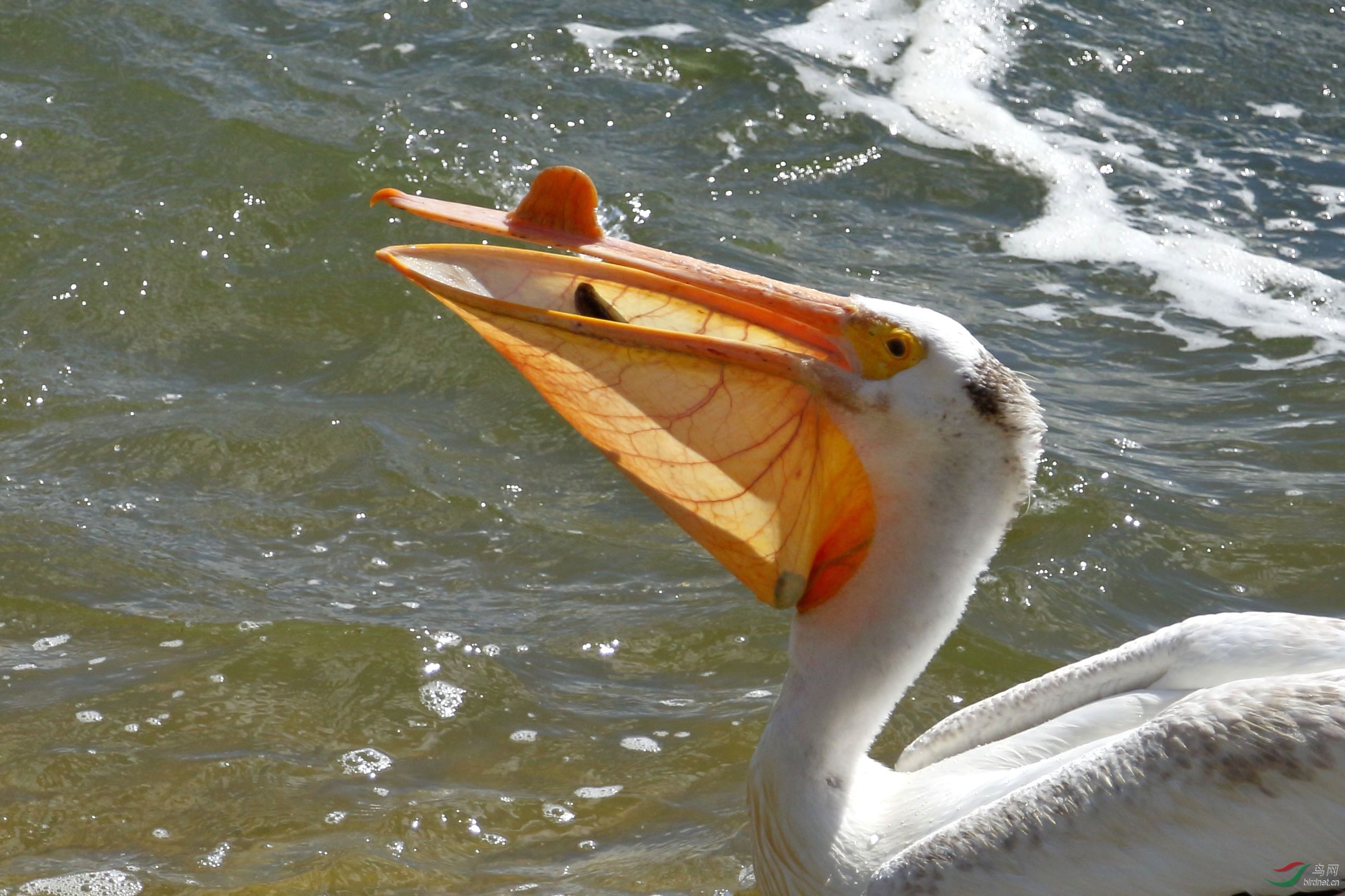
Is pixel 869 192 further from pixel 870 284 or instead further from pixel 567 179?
pixel 567 179

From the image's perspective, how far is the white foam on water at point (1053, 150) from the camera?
6719mm

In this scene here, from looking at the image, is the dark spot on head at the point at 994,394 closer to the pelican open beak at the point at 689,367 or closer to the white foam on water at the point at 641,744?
the pelican open beak at the point at 689,367

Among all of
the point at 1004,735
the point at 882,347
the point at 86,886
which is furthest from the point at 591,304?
the point at 86,886

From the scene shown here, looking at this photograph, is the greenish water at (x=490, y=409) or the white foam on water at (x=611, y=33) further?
the white foam on water at (x=611, y=33)

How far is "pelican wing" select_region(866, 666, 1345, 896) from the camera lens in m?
2.32

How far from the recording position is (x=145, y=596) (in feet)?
14.3

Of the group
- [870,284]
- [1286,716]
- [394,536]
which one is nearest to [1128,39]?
[870,284]

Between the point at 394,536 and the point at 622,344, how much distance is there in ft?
7.84

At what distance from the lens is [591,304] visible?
2709 millimetres

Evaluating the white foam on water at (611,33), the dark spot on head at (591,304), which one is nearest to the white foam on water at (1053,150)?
the white foam on water at (611,33)

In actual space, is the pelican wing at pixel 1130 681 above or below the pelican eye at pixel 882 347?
below

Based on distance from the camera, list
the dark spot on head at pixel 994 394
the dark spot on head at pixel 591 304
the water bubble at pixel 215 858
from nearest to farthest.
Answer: the dark spot on head at pixel 994 394, the dark spot on head at pixel 591 304, the water bubble at pixel 215 858

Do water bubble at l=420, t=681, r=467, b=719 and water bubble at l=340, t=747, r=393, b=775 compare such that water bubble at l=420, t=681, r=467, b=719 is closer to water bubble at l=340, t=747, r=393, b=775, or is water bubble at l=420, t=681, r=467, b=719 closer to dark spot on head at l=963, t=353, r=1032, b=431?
water bubble at l=340, t=747, r=393, b=775

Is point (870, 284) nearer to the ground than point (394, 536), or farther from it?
farther from it
